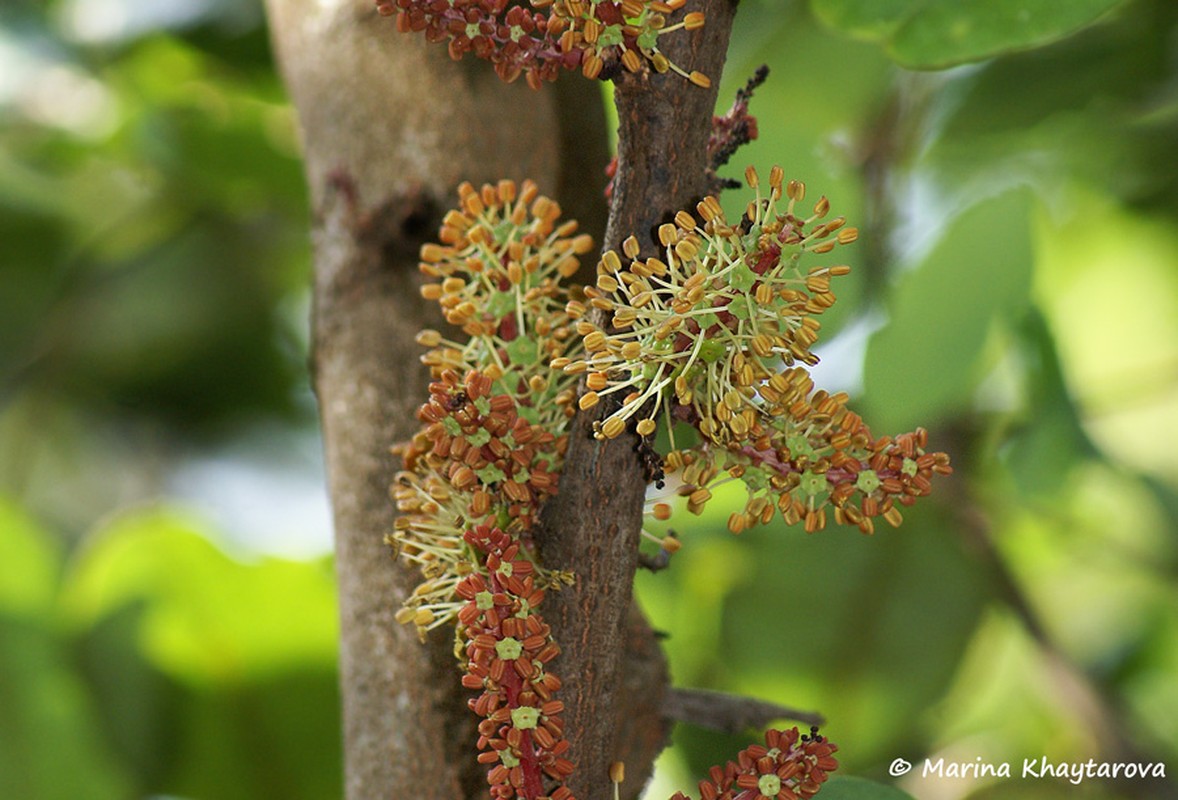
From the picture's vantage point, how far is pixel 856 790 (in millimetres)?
428

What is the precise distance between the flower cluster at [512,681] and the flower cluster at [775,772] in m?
0.05

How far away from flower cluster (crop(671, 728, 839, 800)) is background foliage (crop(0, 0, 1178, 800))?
0.91ft

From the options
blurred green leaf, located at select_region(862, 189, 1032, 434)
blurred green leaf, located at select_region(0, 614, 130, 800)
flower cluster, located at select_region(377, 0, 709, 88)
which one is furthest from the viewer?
blurred green leaf, located at select_region(0, 614, 130, 800)

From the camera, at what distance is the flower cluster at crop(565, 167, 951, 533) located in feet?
1.16

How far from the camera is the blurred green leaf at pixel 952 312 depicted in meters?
0.69

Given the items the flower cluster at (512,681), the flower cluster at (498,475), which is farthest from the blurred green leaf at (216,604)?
the flower cluster at (512,681)

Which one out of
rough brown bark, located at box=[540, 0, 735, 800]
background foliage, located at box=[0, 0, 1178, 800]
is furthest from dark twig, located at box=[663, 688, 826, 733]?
background foliage, located at box=[0, 0, 1178, 800]

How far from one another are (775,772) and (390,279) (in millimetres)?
299

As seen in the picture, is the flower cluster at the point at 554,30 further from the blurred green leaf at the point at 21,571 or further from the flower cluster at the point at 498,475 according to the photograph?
the blurred green leaf at the point at 21,571

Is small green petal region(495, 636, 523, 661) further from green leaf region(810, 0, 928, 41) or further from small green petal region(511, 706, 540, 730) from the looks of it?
green leaf region(810, 0, 928, 41)

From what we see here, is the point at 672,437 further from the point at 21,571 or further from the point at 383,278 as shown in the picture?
the point at 21,571

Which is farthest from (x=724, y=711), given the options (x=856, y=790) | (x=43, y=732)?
(x=43, y=732)

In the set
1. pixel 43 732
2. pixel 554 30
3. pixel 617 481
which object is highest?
pixel 554 30

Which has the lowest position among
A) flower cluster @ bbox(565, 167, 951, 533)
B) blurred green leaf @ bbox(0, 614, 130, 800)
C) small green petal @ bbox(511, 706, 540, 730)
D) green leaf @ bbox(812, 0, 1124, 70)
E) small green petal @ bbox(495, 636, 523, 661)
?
blurred green leaf @ bbox(0, 614, 130, 800)
